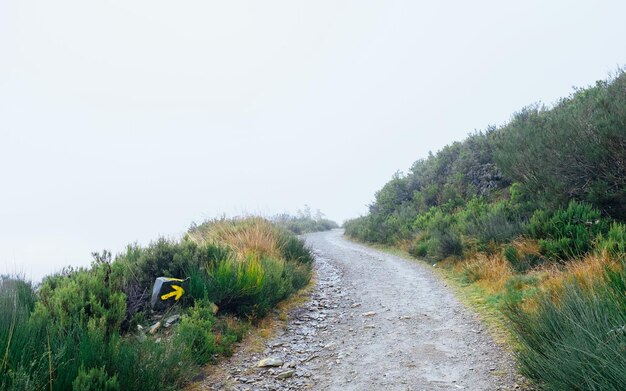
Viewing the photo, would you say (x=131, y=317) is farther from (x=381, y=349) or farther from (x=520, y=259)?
(x=520, y=259)

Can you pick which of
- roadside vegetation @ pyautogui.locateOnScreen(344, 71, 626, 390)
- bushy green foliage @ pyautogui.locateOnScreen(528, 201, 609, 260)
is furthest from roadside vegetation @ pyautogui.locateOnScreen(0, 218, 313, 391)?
bushy green foliage @ pyautogui.locateOnScreen(528, 201, 609, 260)

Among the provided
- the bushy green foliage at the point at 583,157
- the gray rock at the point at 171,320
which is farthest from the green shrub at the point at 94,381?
the bushy green foliage at the point at 583,157

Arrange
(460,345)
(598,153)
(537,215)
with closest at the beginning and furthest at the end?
(460,345) → (598,153) → (537,215)

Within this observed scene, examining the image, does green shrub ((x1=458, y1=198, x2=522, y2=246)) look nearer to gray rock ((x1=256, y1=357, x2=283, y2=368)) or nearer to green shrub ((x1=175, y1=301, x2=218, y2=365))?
gray rock ((x1=256, y1=357, x2=283, y2=368))

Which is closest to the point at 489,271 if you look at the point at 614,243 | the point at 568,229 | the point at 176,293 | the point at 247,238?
the point at 568,229

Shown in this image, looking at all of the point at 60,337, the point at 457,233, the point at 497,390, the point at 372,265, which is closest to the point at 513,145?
the point at 457,233

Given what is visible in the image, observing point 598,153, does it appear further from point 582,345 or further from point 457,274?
point 582,345

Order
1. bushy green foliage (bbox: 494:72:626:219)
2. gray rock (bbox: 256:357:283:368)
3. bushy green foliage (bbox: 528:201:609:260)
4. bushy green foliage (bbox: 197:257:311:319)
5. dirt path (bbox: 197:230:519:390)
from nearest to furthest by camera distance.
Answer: dirt path (bbox: 197:230:519:390) → gray rock (bbox: 256:357:283:368) → bushy green foliage (bbox: 197:257:311:319) → bushy green foliage (bbox: 528:201:609:260) → bushy green foliage (bbox: 494:72:626:219)

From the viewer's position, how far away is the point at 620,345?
2.60 meters

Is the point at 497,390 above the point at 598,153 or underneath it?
underneath

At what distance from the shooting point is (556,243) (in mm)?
7883

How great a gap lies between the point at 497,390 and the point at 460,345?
4.62 ft

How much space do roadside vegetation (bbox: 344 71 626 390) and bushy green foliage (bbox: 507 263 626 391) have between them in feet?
0.04

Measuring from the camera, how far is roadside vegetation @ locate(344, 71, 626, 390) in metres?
3.14
